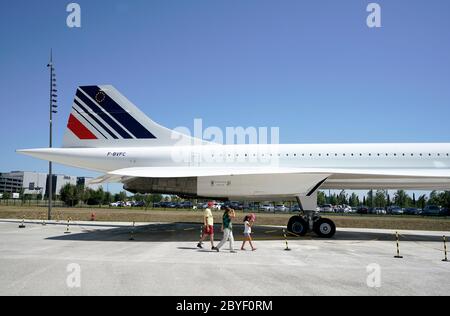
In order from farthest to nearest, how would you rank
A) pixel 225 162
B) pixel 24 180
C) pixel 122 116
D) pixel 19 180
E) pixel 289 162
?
1. pixel 19 180
2. pixel 24 180
3. pixel 122 116
4. pixel 225 162
5. pixel 289 162

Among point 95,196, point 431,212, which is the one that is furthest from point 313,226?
point 95,196

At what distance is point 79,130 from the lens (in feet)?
56.9

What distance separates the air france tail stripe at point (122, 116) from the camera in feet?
56.5

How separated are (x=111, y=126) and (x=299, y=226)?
10.7 metres

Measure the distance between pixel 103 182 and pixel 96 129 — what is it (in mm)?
2791

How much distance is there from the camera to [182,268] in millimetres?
7730

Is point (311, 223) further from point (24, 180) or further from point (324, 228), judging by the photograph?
point (24, 180)

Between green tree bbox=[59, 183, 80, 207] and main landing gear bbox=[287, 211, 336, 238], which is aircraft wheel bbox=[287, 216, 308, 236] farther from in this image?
green tree bbox=[59, 183, 80, 207]

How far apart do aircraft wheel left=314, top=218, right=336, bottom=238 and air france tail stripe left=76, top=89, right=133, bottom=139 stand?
10.2 metres

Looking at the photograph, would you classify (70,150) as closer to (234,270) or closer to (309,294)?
(234,270)

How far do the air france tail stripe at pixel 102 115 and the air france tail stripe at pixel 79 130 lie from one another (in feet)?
3.33

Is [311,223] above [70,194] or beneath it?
beneath

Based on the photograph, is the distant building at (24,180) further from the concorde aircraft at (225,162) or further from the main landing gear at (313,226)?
the main landing gear at (313,226)

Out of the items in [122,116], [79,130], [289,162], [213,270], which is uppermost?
[122,116]
